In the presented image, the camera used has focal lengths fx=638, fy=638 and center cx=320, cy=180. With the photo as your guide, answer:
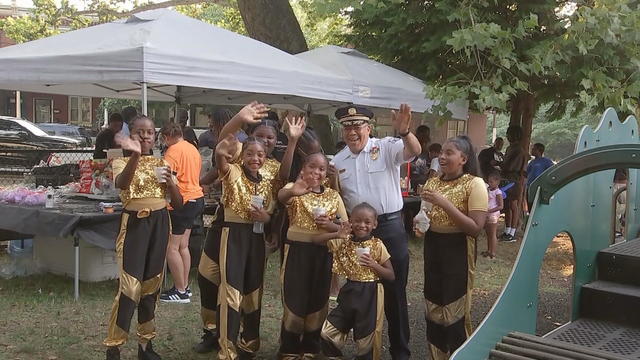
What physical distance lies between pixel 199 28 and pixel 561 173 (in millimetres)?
5168

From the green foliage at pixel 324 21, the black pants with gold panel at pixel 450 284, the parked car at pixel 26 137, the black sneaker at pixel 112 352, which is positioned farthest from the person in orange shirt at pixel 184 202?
the parked car at pixel 26 137

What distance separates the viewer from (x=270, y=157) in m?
4.70

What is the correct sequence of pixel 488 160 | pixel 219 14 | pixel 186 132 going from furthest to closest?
pixel 219 14
pixel 488 160
pixel 186 132

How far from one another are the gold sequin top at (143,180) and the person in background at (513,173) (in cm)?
753

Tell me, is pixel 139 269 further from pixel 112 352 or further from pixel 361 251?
pixel 361 251

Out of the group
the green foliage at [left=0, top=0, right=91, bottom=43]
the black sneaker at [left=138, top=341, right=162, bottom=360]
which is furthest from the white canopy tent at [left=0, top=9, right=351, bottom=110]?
the green foliage at [left=0, top=0, right=91, bottom=43]

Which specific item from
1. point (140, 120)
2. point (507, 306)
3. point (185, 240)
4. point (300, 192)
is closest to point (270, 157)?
point (300, 192)

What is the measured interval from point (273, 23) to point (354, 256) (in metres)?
8.20

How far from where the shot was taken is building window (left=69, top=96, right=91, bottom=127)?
34.9 m

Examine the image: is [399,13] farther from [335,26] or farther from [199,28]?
[335,26]

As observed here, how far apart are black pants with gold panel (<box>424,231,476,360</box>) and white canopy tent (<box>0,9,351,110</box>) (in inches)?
129

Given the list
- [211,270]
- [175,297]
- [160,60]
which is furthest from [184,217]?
[211,270]

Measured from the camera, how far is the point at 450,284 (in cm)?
399

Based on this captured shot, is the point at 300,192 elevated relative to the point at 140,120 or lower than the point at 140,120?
lower
